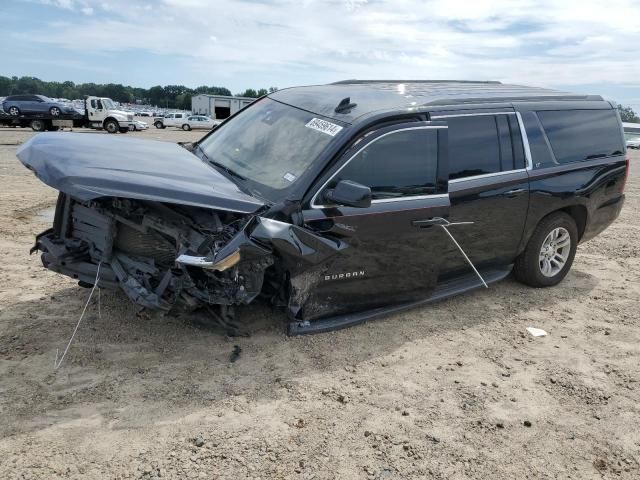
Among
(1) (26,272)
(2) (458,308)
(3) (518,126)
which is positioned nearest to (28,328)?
(1) (26,272)

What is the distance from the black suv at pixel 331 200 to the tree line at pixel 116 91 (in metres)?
105

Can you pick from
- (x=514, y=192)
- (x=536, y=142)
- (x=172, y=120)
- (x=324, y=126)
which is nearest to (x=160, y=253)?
(x=324, y=126)

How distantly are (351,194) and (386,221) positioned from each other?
21.1 inches

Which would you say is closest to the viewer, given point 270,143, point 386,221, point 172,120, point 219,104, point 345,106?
point 386,221

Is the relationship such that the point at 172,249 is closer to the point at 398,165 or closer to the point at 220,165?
the point at 220,165

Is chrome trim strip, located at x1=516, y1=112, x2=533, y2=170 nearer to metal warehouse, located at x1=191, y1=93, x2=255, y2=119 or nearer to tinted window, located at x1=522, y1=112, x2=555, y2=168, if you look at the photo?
tinted window, located at x1=522, y1=112, x2=555, y2=168

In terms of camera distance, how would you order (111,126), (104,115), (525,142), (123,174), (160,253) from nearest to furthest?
(123,174) < (160,253) < (525,142) < (104,115) < (111,126)

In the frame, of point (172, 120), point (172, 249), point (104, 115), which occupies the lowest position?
point (172, 249)

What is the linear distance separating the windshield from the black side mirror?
0.37m

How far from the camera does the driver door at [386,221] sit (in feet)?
12.6

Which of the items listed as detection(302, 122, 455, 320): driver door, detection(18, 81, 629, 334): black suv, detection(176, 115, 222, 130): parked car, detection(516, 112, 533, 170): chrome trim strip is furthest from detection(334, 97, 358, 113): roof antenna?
detection(176, 115, 222, 130): parked car

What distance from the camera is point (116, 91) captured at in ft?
433

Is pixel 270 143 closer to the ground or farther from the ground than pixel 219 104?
closer to the ground

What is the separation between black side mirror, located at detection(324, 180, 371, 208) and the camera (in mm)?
3578
